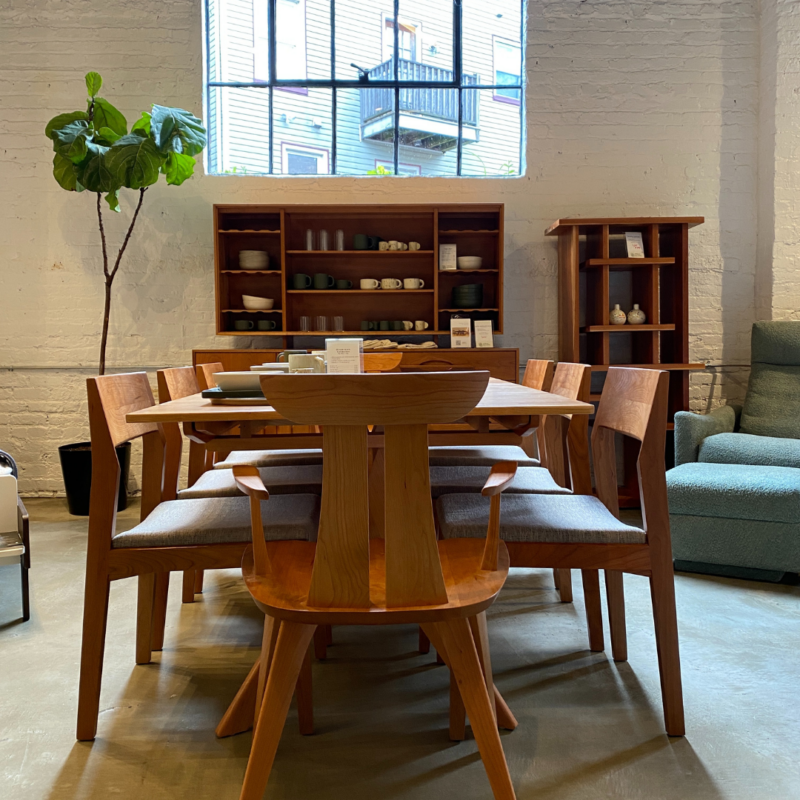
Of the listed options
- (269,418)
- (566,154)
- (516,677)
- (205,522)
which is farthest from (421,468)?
(566,154)

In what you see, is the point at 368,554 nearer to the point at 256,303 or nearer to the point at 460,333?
the point at 460,333

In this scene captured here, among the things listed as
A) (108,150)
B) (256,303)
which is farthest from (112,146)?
(256,303)

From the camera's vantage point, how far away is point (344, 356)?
180 centimetres

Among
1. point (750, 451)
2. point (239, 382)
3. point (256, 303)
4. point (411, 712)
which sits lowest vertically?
point (411, 712)

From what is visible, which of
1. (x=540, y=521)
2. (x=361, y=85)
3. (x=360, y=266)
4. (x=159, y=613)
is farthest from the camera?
(x=361, y=85)

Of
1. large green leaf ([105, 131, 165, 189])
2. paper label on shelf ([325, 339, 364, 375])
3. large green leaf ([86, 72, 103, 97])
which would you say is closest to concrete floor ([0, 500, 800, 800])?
paper label on shelf ([325, 339, 364, 375])

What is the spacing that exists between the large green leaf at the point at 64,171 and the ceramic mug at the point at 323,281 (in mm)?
1442

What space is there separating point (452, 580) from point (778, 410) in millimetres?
3135

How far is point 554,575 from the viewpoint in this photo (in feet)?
8.70

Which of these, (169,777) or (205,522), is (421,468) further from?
(169,777)

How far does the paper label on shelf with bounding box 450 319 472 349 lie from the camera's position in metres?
3.98

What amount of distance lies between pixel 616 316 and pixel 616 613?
2.41 metres

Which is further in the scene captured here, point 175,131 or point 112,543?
point 175,131

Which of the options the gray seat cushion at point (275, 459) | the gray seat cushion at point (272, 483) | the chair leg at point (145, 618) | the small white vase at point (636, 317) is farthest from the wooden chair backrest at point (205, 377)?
the small white vase at point (636, 317)
